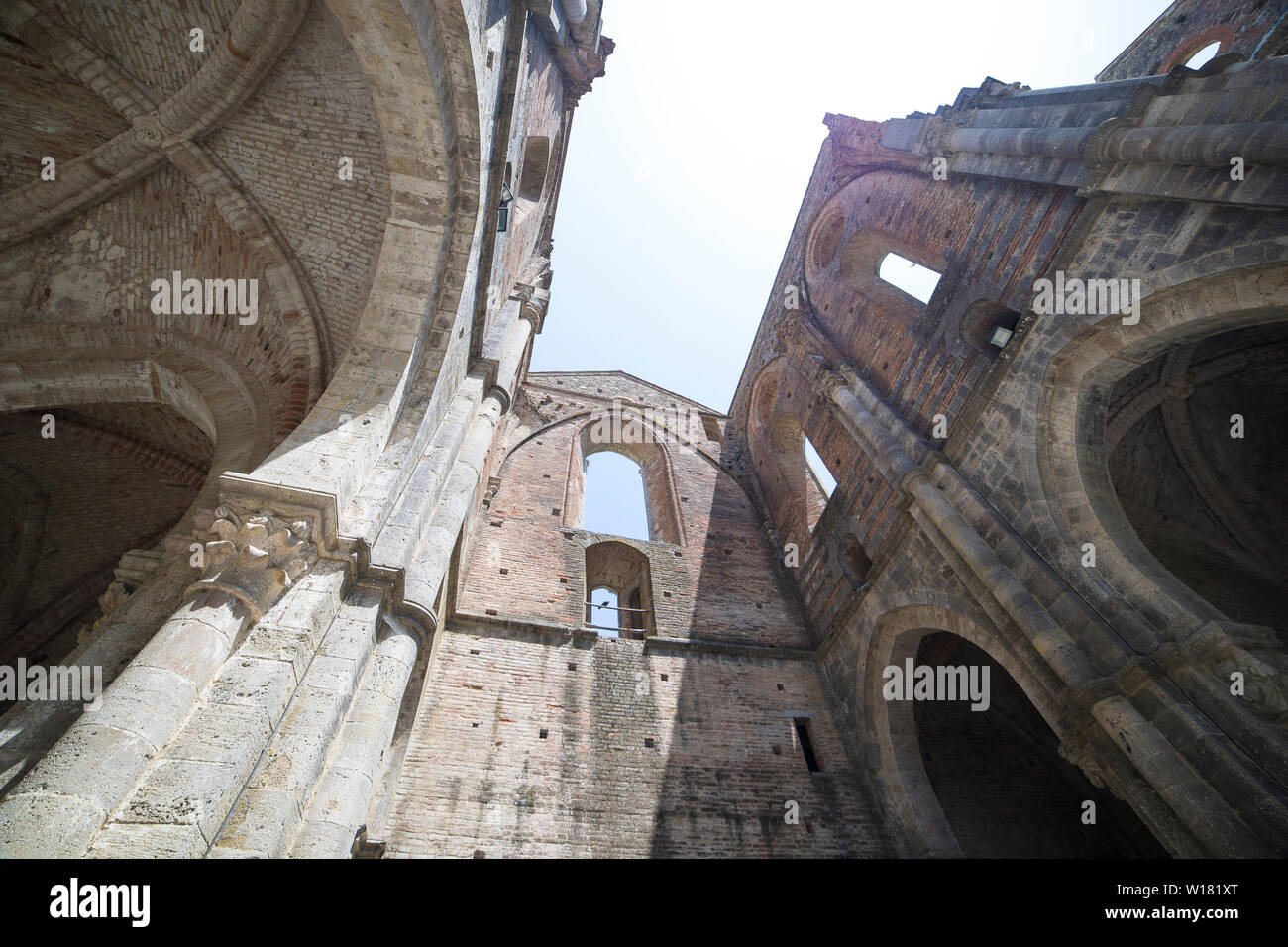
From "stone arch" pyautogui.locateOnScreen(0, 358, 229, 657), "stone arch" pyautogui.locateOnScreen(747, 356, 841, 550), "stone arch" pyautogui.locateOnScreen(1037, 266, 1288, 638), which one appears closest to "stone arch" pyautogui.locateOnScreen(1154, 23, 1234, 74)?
"stone arch" pyautogui.locateOnScreen(1037, 266, 1288, 638)

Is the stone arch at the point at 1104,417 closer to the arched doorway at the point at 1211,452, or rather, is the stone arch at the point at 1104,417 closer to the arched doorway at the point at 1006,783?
the arched doorway at the point at 1211,452

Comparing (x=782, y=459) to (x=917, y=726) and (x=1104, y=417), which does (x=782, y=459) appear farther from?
(x=1104, y=417)

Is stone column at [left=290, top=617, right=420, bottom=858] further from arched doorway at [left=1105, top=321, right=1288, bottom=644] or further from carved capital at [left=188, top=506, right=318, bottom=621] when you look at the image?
arched doorway at [left=1105, top=321, right=1288, bottom=644]

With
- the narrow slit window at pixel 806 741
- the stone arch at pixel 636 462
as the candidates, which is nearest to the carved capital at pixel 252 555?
the narrow slit window at pixel 806 741

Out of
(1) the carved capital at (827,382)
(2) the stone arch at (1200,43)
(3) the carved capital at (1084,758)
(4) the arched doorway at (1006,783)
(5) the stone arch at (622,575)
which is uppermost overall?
(2) the stone arch at (1200,43)

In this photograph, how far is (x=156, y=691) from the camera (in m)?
2.90

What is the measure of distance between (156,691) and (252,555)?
2.87 feet

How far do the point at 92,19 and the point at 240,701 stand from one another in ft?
20.4

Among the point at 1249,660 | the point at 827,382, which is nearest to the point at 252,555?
the point at 1249,660

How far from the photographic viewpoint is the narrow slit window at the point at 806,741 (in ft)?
26.5

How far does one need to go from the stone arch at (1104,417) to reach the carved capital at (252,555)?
20.3 feet
